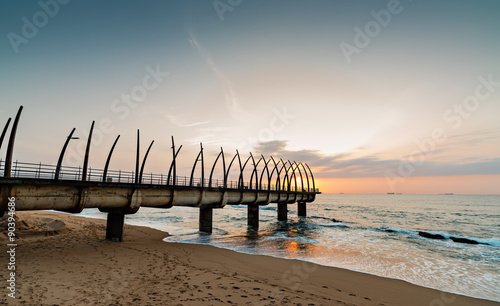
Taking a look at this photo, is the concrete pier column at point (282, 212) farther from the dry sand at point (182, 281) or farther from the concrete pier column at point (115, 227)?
the concrete pier column at point (115, 227)

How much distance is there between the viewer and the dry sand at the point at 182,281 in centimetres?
958

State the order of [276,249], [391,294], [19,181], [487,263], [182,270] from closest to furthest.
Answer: [391,294] < [182,270] < [19,181] < [487,263] < [276,249]

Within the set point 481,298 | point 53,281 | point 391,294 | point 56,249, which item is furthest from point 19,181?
point 481,298

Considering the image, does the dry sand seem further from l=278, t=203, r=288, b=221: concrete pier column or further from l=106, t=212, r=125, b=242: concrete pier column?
l=278, t=203, r=288, b=221: concrete pier column

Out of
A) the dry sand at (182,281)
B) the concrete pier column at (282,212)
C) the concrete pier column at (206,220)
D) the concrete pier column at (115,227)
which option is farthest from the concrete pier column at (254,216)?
the concrete pier column at (115,227)

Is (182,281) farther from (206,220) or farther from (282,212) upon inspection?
(282,212)

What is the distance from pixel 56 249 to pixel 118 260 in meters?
5.75

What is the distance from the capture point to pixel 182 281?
11641 mm

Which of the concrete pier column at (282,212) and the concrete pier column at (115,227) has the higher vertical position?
the concrete pier column at (115,227)

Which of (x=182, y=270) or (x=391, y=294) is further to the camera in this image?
(x=182, y=270)

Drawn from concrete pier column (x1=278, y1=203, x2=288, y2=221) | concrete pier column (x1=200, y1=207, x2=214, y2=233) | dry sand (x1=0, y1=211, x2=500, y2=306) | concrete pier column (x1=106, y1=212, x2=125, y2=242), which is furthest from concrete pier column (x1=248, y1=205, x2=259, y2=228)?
concrete pier column (x1=106, y1=212, x2=125, y2=242)

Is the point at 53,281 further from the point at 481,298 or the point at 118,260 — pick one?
the point at 481,298

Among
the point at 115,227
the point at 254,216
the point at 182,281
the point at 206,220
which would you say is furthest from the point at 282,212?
the point at 182,281

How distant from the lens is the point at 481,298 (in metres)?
12.7
